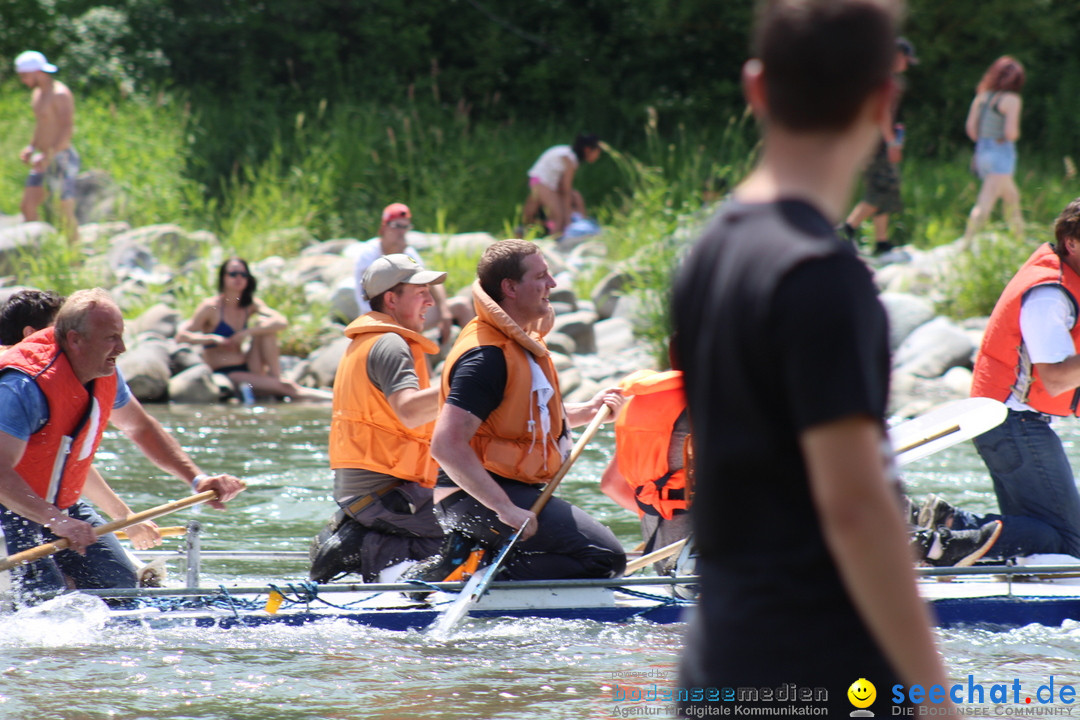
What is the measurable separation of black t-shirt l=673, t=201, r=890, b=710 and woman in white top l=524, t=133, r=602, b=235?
1244cm

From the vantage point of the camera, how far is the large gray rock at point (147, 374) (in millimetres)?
10266

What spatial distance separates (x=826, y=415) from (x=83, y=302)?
11.4ft

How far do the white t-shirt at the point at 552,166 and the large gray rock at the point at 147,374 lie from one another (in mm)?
5102

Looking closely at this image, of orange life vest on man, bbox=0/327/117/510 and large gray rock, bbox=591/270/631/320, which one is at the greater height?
large gray rock, bbox=591/270/631/320

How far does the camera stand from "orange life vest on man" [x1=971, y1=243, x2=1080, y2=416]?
432 cm

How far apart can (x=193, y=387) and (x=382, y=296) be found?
584 cm

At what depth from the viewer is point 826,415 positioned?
139 cm

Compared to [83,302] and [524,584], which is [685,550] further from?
[83,302]

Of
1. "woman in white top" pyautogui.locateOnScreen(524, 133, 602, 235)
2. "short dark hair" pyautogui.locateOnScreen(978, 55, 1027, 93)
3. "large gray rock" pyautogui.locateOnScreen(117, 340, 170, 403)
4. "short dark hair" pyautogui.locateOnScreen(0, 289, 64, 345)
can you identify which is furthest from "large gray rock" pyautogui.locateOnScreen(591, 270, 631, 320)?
"short dark hair" pyautogui.locateOnScreen(0, 289, 64, 345)

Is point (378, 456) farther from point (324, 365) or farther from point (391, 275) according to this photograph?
point (324, 365)

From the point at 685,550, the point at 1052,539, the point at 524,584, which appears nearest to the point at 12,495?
the point at 524,584

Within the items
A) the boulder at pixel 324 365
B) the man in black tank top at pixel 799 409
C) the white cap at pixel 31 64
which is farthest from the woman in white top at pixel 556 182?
the man in black tank top at pixel 799 409

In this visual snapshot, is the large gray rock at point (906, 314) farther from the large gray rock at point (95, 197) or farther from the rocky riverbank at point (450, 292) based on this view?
the large gray rock at point (95, 197)

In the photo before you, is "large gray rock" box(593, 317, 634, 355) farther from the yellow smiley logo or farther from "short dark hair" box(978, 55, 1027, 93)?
the yellow smiley logo
